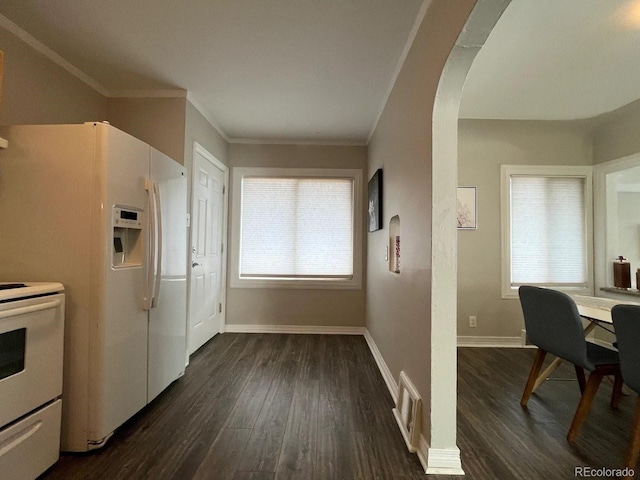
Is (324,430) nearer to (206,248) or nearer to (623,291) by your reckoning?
(206,248)

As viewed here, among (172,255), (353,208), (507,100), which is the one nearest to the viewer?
(172,255)

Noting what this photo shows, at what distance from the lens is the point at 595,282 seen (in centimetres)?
345

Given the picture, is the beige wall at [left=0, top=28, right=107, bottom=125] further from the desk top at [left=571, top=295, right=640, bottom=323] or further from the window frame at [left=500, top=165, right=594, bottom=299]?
the window frame at [left=500, top=165, right=594, bottom=299]

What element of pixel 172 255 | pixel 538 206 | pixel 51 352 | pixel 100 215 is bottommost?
pixel 51 352

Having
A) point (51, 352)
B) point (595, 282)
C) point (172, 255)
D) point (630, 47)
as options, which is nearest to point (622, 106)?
point (630, 47)

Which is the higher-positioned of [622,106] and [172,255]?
[622,106]

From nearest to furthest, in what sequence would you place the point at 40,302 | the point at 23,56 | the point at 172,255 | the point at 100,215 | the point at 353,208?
1. the point at 40,302
2. the point at 100,215
3. the point at 23,56
4. the point at 172,255
5. the point at 353,208

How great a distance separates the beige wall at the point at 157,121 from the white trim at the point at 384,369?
254 centimetres

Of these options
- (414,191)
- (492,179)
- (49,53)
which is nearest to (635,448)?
(414,191)

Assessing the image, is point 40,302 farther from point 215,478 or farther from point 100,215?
point 215,478

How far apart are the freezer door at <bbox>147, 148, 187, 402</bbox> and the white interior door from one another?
0.54 metres

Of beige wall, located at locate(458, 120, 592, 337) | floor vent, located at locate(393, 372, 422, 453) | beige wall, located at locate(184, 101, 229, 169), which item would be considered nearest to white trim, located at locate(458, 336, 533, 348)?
beige wall, located at locate(458, 120, 592, 337)

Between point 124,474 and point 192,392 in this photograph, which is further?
point 192,392

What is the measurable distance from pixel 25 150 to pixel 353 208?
311 cm
